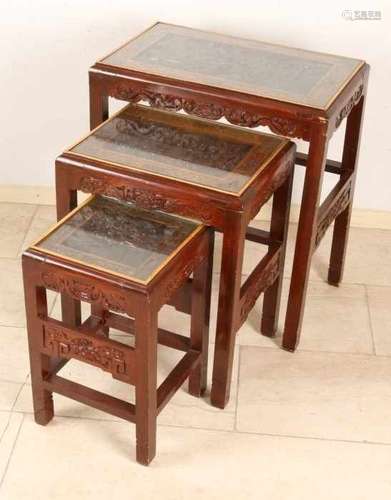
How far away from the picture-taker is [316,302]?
226cm

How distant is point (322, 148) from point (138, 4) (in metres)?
0.76

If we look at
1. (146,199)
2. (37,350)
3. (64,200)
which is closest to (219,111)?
(146,199)

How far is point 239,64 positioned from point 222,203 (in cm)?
41

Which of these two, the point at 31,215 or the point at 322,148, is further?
the point at 31,215

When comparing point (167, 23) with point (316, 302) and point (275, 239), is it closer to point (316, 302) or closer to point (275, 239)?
point (275, 239)

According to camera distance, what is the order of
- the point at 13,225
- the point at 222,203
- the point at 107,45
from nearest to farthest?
1. the point at 222,203
2. the point at 107,45
3. the point at 13,225

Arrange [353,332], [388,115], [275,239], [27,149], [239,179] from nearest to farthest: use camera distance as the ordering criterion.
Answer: [239,179]
[275,239]
[353,332]
[388,115]
[27,149]

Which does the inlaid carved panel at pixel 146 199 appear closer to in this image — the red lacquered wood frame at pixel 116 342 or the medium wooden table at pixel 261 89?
the red lacquered wood frame at pixel 116 342

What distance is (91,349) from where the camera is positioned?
1.67 m

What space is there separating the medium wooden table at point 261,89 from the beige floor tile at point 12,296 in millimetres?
504

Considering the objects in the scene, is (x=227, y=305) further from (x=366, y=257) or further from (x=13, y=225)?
(x=13, y=225)

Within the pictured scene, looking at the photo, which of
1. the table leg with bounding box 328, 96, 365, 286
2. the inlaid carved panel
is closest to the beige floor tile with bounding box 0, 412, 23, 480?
the inlaid carved panel

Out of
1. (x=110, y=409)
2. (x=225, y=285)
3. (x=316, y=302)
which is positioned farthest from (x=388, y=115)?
(x=110, y=409)

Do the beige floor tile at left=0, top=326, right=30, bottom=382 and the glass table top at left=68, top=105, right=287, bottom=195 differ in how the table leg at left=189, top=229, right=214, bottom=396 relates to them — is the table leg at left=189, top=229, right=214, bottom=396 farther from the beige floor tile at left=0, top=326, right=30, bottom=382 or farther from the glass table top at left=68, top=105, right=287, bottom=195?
the beige floor tile at left=0, top=326, right=30, bottom=382
